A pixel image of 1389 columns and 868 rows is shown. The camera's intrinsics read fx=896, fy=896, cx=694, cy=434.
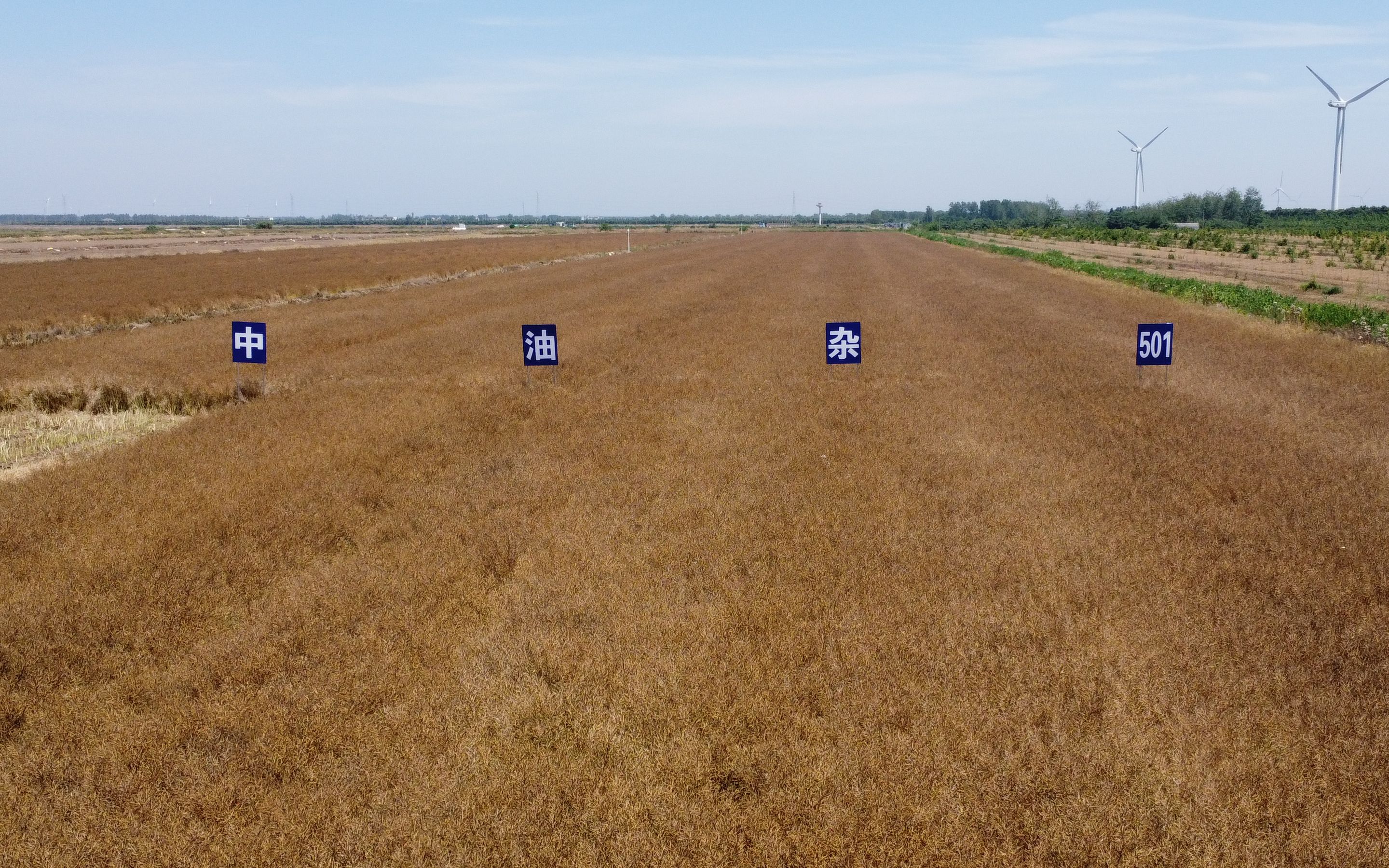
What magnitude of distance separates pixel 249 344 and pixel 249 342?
0.11 feet

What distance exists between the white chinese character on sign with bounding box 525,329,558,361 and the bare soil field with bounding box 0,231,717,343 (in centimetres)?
1659

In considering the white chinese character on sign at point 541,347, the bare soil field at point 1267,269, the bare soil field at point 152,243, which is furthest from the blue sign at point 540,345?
the bare soil field at point 152,243

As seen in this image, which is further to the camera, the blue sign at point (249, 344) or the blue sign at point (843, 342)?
the blue sign at point (843, 342)

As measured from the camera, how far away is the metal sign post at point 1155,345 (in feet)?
51.0

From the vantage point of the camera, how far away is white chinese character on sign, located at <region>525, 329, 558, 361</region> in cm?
1598

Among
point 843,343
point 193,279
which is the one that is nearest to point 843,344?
point 843,343

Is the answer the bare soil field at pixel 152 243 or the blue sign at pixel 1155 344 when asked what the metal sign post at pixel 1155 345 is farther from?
the bare soil field at pixel 152 243

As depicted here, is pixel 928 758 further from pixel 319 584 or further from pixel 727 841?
pixel 319 584

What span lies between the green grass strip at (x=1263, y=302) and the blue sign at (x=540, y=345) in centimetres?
1963

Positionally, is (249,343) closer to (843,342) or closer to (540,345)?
(540,345)

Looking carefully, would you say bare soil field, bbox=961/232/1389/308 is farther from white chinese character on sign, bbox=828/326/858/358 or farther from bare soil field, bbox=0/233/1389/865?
bare soil field, bbox=0/233/1389/865

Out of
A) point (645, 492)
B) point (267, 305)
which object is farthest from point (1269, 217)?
point (645, 492)

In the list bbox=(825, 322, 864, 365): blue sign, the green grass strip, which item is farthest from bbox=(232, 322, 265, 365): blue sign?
the green grass strip

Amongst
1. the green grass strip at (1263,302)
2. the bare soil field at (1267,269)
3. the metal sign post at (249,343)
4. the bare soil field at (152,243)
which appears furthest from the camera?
the bare soil field at (152,243)
